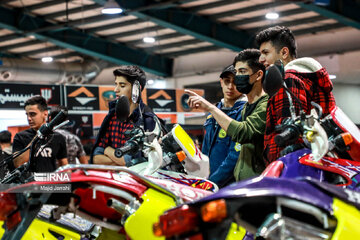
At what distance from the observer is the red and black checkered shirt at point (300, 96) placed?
11.1 feet

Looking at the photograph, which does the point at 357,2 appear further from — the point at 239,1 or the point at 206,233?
the point at 206,233

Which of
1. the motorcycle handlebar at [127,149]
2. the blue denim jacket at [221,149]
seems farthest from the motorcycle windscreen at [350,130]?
the blue denim jacket at [221,149]

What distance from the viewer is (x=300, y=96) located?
133 inches

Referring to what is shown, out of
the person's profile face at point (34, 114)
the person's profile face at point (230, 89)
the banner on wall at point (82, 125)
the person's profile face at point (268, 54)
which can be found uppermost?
the person's profile face at point (268, 54)

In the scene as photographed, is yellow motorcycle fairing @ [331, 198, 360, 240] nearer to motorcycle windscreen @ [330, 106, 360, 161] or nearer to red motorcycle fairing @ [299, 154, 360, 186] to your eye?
red motorcycle fairing @ [299, 154, 360, 186]

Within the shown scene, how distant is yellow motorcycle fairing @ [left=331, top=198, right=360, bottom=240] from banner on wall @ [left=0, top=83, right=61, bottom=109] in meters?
9.29

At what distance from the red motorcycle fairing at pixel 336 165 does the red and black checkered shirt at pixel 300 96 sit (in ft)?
1.84

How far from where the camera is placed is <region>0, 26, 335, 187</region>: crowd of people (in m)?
3.49

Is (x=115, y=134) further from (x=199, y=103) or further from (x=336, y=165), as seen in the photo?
(x=336, y=165)

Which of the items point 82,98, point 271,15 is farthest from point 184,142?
point 271,15

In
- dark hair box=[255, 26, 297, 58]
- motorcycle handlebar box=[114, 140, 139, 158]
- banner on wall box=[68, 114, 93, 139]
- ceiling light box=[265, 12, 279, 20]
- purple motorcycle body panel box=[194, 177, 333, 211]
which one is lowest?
banner on wall box=[68, 114, 93, 139]

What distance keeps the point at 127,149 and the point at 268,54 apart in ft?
3.85

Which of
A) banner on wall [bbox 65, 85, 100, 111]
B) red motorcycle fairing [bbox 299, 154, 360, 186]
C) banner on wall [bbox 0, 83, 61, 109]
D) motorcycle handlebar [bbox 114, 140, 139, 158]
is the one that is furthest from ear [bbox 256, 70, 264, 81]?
banner on wall [bbox 65, 85, 100, 111]

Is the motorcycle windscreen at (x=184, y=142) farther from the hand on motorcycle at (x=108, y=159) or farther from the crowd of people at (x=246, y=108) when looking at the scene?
the hand on motorcycle at (x=108, y=159)
